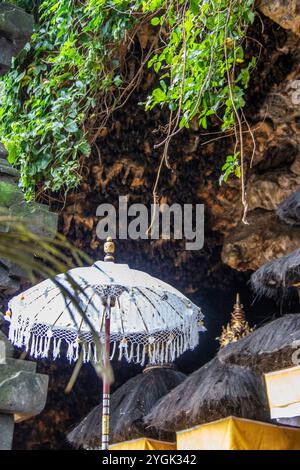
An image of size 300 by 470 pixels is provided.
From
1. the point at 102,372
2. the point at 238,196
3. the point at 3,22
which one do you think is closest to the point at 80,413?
the point at 238,196

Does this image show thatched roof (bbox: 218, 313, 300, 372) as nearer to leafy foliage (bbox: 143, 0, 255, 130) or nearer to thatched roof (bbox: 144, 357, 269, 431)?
thatched roof (bbox: 144, 357, 269, 431)

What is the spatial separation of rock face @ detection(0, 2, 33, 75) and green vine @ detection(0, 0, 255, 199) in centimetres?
222

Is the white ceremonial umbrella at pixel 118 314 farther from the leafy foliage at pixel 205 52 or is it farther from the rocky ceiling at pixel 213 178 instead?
the rocky ceiling at pixel 213 178

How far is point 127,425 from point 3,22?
378 cm

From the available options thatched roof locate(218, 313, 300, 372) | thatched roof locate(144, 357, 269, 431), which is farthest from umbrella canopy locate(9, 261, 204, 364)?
thatched roof locate(218, 313, 300, 372)

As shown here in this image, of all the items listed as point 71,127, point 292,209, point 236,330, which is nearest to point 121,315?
point 292,209

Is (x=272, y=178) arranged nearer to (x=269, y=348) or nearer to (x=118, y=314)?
(x=118, y=314)

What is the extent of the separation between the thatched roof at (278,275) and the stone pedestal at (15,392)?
85.6 inches

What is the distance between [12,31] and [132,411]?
12.3ft

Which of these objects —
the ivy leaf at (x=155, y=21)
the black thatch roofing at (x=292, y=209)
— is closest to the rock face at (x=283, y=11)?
the ivy leaf at (x=155, y=21)

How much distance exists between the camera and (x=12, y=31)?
2553 millimetres

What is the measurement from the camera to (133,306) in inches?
191

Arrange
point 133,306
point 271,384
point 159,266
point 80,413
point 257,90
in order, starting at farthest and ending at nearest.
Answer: point 80,413 < point 159,266 < point 257,90 < point 133,306 < point 271,384
